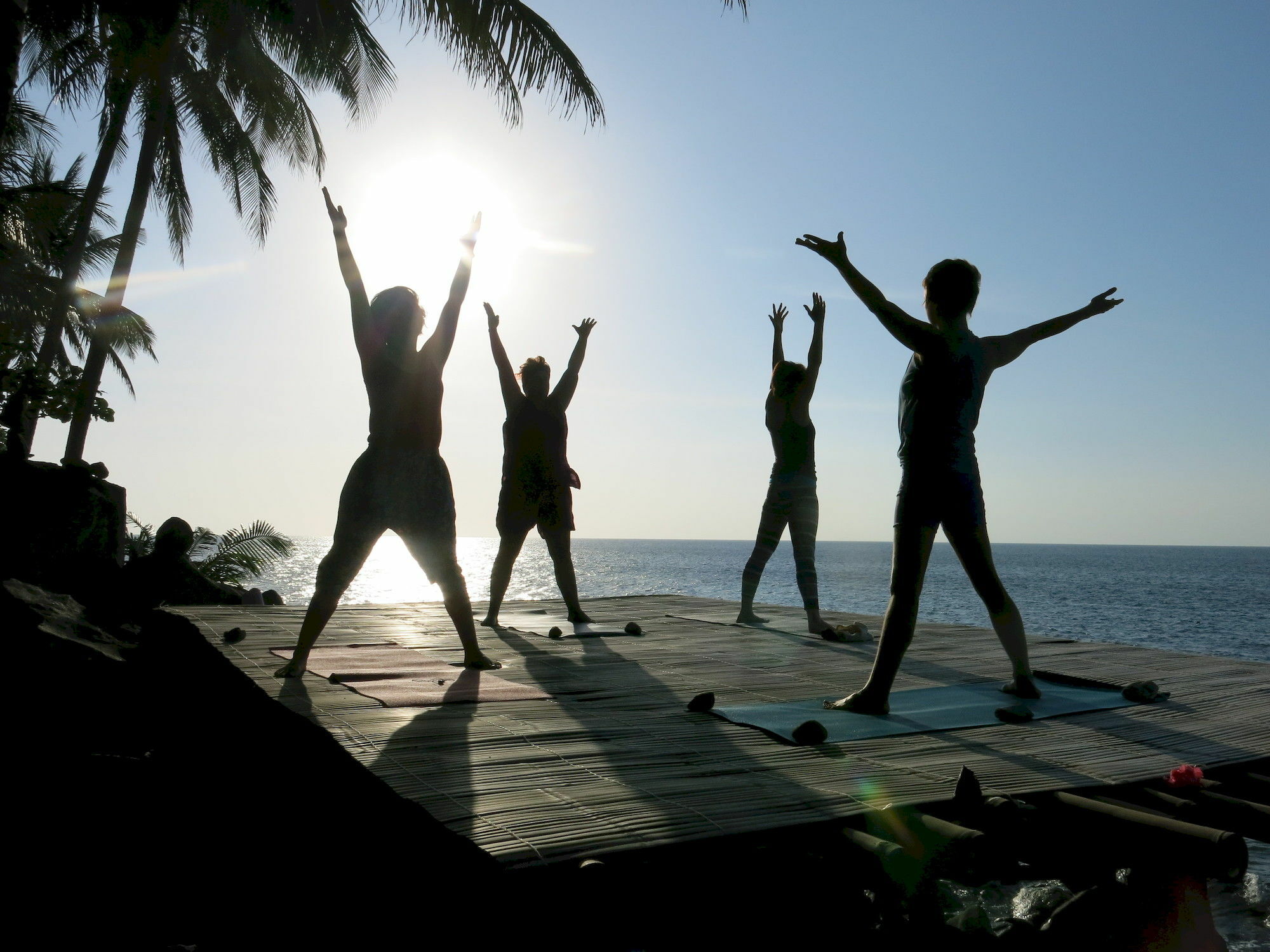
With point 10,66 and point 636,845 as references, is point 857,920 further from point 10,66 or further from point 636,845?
point 10,66

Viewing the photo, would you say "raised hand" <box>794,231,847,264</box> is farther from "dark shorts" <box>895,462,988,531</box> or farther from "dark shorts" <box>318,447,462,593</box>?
"dark shorts" <box>318,447,462,593</box>

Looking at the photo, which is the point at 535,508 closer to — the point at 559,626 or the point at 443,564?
the point at 559,626

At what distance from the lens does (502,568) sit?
304 inches

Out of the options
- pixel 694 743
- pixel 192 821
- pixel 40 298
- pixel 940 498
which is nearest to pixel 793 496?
pixel 940 498

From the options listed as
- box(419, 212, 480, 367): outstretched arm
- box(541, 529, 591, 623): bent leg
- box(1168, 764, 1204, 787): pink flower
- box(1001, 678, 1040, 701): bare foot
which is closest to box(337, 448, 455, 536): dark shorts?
box(419, 212, 480, 367): outstretched arm

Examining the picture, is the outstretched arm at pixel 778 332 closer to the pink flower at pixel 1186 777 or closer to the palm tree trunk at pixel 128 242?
the pink flower at pixel 1186 777

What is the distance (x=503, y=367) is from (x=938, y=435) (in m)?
3.98

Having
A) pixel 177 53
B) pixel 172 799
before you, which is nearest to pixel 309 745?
pixel 172 799

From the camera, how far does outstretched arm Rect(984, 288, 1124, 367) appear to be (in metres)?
4.29

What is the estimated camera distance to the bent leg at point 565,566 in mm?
7441

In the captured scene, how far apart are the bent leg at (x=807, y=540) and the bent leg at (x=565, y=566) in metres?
1.82

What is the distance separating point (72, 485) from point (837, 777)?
958 cm

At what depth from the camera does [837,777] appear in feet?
10.0

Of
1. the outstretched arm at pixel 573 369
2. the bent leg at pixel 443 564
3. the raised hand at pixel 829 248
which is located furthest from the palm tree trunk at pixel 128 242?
the raised hand at pixel 829 248
